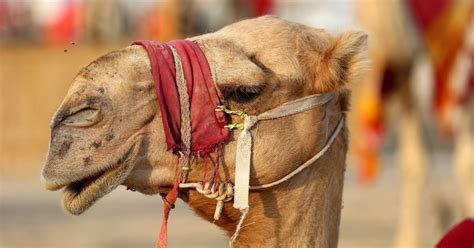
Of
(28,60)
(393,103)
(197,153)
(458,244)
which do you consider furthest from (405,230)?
(28,60)

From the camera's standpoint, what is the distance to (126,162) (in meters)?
3.74

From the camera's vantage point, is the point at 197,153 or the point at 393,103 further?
the point at 393,103

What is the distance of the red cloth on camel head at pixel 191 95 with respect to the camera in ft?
12.5

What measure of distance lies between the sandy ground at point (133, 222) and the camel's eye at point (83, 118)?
22.2ft

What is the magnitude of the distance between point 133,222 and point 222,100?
362 inches

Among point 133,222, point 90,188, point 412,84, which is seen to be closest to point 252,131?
point 90,188

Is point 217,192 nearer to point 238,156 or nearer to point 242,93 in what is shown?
point 238,156

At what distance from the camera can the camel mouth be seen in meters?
3.66

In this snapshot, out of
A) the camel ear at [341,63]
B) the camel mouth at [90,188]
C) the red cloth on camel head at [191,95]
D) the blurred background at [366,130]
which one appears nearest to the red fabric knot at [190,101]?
the red cloth on camel head at [191,95]

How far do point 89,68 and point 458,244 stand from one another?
4.92 feet

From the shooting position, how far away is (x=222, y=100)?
3.93m

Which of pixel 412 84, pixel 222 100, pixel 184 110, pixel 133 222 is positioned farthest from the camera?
pixel 133 222

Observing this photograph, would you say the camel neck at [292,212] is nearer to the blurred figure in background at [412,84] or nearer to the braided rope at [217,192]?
the braided rope at [217,192]

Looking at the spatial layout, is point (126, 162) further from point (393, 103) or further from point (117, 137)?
point (393, 103)
